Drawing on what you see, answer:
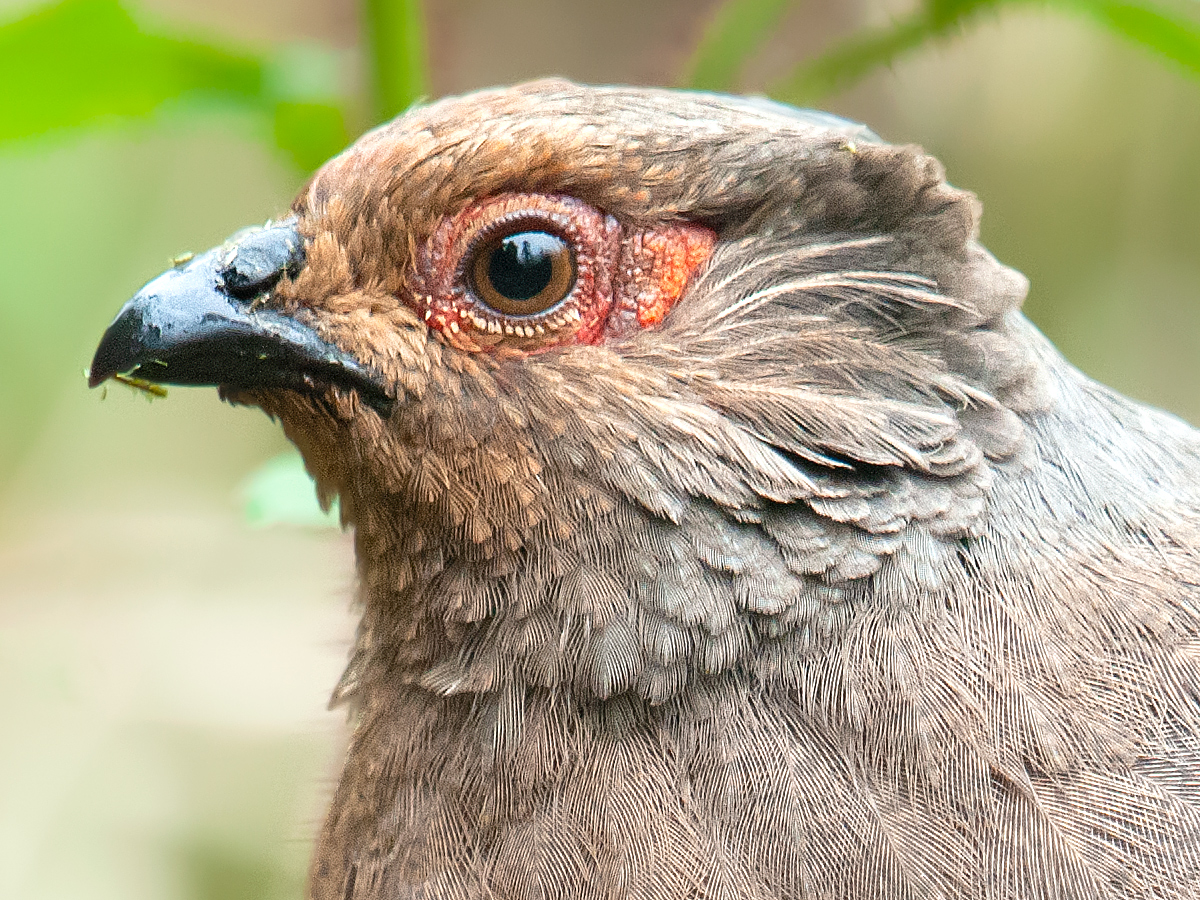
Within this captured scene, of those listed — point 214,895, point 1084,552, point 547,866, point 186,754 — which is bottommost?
point 214,895

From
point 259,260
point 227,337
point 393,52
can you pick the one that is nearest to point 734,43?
point 393,52

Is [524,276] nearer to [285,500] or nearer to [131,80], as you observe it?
[285,500]

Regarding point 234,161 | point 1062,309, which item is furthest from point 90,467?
point 1062,309

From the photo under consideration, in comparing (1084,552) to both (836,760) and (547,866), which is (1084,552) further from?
(547,866)

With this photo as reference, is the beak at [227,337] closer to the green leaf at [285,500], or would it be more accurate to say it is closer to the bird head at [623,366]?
the bird head at [623,366]

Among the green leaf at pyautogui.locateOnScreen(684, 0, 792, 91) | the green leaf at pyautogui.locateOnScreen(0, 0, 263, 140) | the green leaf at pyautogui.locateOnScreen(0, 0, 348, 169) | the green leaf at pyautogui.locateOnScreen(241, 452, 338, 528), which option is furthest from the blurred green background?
the green leaf at pyautogui.locateOnScreen(241, 452, 338, 528)
